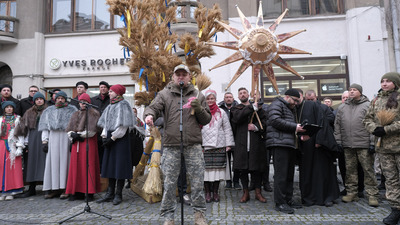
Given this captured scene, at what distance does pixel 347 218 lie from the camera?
4.22 m

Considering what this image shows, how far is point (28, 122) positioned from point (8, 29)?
31.1ft

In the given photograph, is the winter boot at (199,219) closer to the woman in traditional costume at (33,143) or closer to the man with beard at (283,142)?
the man with beard at (283,142)

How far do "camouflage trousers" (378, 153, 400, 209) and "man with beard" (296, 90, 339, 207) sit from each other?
859 mm

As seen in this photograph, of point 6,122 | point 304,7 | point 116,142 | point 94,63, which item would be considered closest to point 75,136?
point 116,142

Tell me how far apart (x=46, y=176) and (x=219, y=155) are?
3.26 metres

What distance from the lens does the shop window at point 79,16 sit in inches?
534

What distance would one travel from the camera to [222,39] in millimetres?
11602

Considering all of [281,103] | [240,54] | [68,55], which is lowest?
[281,103]

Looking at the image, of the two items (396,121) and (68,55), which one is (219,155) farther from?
(68,55)

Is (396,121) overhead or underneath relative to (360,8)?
underneath

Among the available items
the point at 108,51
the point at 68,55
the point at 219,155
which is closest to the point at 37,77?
the point at 68,55

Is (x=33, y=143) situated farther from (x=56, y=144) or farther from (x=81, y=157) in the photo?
(x=81, y=157)

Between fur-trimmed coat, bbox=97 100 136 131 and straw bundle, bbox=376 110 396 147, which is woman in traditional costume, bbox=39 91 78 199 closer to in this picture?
fur-trimmed coat, bbox=97 100 136 131

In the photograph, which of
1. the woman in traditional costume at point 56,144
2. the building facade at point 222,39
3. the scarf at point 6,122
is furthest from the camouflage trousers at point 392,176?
the building facade at point 222,39
